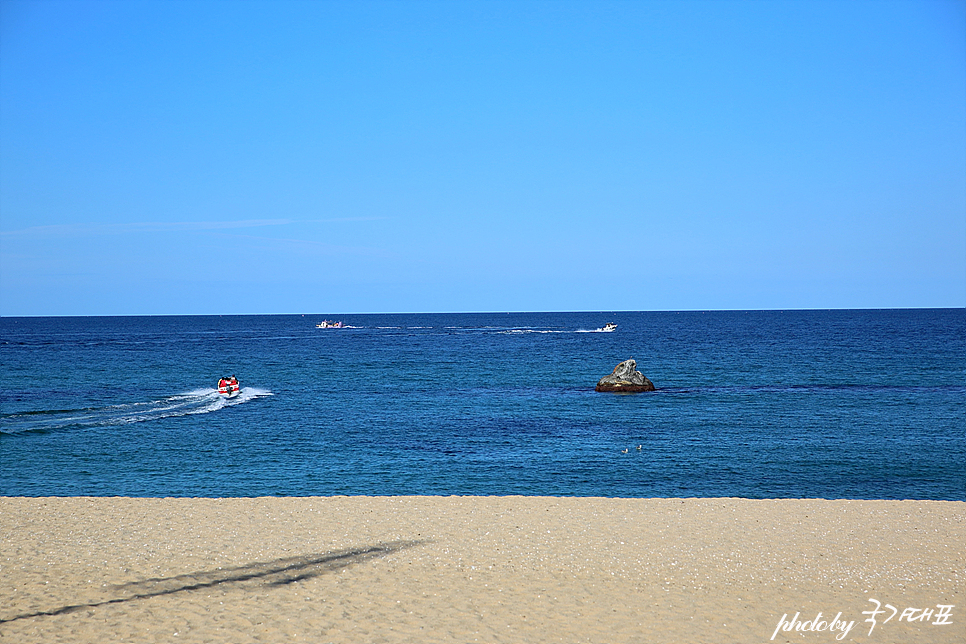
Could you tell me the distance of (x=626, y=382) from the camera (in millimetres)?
50906

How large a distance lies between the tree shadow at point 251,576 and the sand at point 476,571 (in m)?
0.05

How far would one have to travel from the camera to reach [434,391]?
2100 inches

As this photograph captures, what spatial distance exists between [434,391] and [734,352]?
2043 inches

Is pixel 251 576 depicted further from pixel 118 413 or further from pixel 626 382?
pixel 626 382

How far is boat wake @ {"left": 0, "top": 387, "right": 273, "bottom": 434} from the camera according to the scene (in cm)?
3781

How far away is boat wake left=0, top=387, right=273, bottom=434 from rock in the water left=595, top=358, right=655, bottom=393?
2478 centimetres

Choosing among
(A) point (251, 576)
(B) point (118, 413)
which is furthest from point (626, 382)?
(A) point (251, 576)

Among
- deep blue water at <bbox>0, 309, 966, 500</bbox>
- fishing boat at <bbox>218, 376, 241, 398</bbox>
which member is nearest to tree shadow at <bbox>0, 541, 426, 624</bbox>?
deep blue water at <bbox>0, 309, 966, 500</bbox>

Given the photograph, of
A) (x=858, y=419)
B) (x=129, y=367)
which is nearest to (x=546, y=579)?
(x=858, y=419)

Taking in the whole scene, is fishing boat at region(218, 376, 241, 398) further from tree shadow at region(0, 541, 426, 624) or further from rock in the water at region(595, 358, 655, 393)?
tree shadow at region(0, 541, 426, 624)

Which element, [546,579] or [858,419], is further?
[858,419]

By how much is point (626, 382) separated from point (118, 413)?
3259 centimetres

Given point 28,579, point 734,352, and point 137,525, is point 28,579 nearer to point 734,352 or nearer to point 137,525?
point 137,525

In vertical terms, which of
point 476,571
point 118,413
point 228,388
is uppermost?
point 476,571
